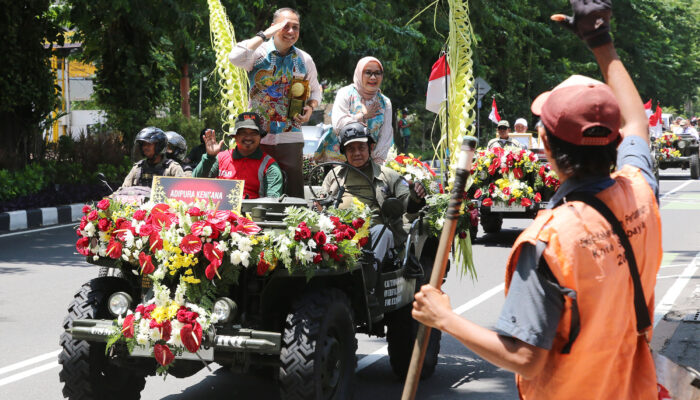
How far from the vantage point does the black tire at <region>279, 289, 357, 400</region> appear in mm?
4852

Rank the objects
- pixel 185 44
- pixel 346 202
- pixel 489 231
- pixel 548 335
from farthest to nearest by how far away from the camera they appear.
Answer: pixel 185 44 → pixel 489 231 → pixel 346 202 → pixel 548 335

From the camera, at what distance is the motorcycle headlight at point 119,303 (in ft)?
17.0

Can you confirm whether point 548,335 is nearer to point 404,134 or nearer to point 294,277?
point 294,277

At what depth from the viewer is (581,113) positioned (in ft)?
8.20

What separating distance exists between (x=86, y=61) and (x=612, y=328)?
19.6 metres

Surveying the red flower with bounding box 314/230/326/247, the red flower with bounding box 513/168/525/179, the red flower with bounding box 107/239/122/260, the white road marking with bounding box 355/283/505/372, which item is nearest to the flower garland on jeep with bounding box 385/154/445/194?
the white road marking with bounding box 355/283/505/372

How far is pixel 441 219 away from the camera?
6.73 metres

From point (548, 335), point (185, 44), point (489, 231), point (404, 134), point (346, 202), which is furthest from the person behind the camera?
point (404, 134)

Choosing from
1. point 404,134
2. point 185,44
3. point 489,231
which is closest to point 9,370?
point 489,231

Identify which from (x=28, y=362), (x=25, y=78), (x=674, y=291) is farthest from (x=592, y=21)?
(x=25, y=78)

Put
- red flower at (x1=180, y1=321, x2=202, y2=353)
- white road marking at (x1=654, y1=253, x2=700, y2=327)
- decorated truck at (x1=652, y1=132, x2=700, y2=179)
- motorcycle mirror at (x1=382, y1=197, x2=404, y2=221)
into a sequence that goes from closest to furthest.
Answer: red flower at (x1=180, y1=321, x2=202, y2=353)
motorcycle mirror at (x1=382, y1=197, x2=404, y2=221)
white road marking at (x1=654, y1=253, x2=700, y2=327)
decorated truck at (x1=652, y1=132, x2=700, y2=179)

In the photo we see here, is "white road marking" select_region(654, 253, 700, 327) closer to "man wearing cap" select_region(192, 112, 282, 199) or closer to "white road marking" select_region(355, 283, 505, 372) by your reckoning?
"white road marking" select_region(355, 283, 505, 372)

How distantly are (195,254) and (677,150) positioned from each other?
29.9 metres

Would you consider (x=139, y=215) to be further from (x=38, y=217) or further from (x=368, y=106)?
(x=38, y=217)
